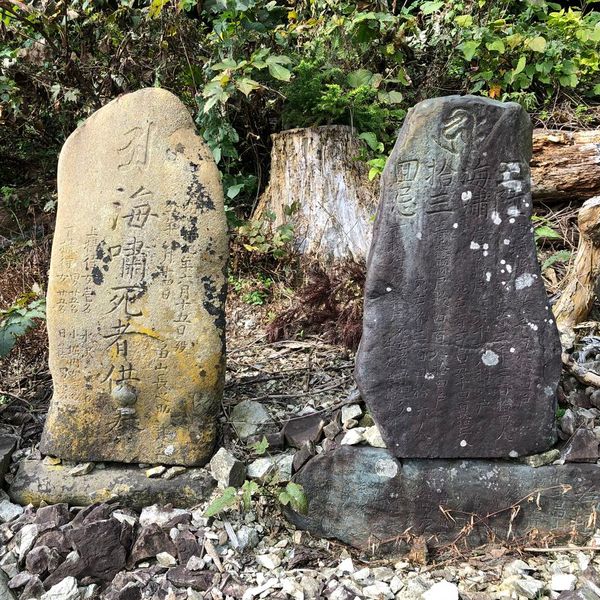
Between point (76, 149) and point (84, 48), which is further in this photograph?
point (84, 48)

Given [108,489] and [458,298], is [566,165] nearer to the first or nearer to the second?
[458,298]

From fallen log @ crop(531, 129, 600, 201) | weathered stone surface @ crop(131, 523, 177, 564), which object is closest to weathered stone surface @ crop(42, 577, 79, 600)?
weathered stone surface @ crop(131, 523, 177, 564)

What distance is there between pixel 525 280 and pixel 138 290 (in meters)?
1.64

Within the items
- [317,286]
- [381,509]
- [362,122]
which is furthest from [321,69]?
[381,509]

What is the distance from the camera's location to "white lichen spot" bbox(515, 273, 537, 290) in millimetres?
2395

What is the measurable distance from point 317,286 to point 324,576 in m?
2.06

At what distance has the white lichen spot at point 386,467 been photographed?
2480mm

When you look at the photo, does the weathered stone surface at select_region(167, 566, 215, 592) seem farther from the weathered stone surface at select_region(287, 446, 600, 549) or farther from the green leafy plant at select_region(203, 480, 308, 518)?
the weathered stone surface at select_region(287, 446, 600, 549)

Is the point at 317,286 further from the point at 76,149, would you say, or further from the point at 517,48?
the point at 517,48

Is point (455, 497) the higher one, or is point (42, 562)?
point (455, 497)

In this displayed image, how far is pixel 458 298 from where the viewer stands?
2414 mm

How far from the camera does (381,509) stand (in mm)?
2486

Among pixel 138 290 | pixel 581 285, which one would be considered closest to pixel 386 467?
pixel 138 290

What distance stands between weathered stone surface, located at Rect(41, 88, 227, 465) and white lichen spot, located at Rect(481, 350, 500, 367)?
3.69ft
